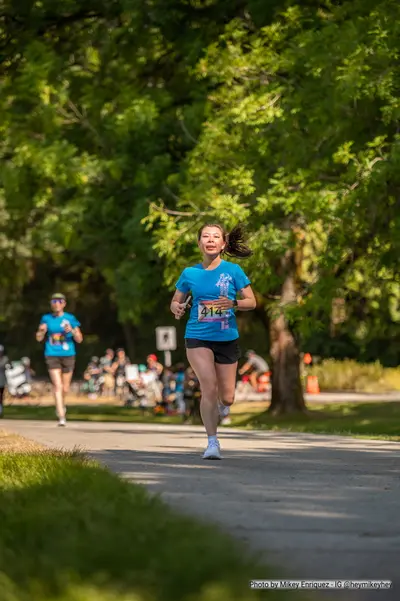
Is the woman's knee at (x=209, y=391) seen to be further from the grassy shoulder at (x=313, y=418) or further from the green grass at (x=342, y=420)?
the green grass at (x=342, y=420)

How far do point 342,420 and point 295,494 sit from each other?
89.8 ft

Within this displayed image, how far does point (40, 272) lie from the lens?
71688 mm

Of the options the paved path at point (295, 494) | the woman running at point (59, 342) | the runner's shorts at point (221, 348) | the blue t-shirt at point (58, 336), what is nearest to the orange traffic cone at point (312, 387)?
the woman running at point (59, 342)

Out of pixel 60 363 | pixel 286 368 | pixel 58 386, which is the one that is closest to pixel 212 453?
pixel 60 363

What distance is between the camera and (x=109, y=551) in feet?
22.7

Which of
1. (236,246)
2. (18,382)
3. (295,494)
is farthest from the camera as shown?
(18,382)

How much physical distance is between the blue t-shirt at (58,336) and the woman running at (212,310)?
33.9 feet

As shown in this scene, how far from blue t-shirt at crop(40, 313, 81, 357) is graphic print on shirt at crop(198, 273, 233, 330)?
1044 centimetres

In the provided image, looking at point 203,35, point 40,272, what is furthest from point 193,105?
point 40,272

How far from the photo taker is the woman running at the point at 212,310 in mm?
13648

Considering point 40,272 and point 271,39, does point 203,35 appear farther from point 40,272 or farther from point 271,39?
point 40,272

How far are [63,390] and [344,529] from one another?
16886mm

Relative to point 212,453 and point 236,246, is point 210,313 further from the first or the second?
point 212,453

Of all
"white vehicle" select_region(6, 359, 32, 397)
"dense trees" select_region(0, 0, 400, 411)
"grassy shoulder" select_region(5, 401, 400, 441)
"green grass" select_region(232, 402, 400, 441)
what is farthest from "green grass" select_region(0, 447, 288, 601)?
"white vehicle" select_region(6, 359, 32, 397)
